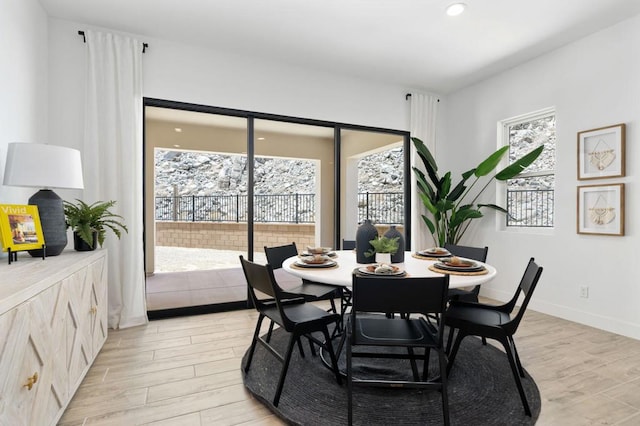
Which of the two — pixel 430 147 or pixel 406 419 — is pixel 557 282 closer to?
pixel 430 147

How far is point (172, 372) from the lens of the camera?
2311mm

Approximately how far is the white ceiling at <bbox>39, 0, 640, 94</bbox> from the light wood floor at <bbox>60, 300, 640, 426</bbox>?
2809mm

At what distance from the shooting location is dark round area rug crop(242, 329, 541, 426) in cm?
177

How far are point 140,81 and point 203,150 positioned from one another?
132cm

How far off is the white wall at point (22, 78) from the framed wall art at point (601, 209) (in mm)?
4762

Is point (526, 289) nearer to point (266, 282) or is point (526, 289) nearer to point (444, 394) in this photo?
point (444, 394)

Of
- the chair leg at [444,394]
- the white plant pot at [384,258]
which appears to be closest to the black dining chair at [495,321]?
the chair leg at [444,394]

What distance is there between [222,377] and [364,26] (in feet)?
10.3

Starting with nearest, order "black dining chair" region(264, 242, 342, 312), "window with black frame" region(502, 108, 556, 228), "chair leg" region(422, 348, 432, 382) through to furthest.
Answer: "chair leg" region(422, 348, 432, 382) < "black dining chair" region(264, 242, 342, 312) < "window with black frame" region(502, 108, 556, 228)

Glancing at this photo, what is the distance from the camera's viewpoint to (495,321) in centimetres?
205

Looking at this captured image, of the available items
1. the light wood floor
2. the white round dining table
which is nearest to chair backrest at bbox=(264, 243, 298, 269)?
the white round dining table

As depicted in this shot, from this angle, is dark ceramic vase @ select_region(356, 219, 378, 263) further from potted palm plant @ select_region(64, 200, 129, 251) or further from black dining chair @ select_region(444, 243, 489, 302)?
potted palm plant @ select_region(64, 200, 129, 251)

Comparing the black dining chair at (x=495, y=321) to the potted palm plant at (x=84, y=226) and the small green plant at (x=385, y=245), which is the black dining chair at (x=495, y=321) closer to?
the small green plant at (x=385, y=245)

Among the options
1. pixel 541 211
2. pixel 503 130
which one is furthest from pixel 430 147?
pixel 541 211
